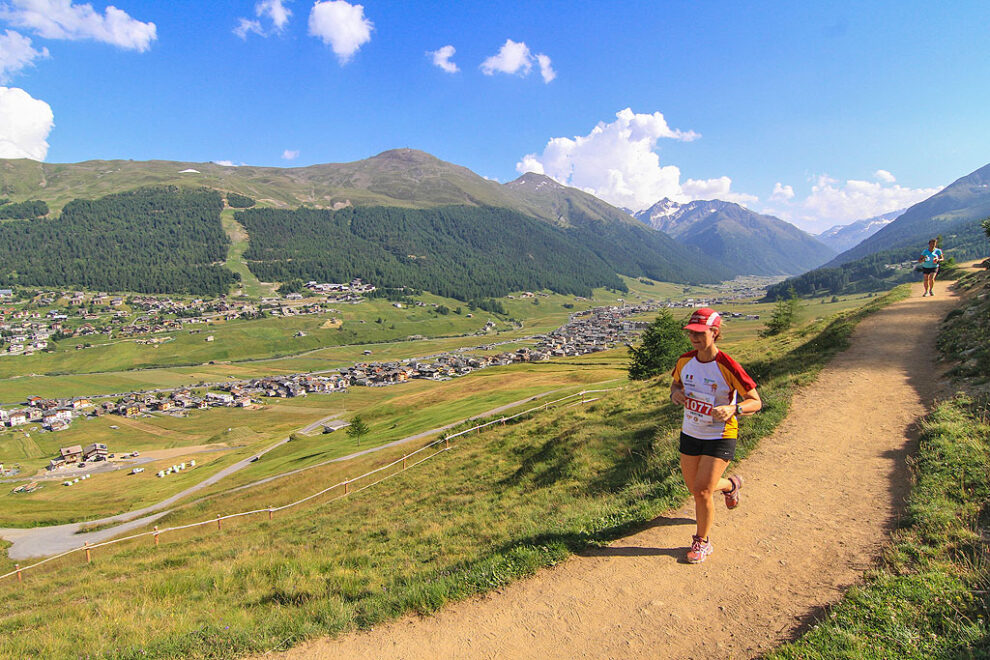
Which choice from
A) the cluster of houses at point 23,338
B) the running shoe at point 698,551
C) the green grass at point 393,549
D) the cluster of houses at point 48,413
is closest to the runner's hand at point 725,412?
the running shoe at point 698,551

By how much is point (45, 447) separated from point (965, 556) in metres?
144

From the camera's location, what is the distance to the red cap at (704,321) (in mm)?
6684

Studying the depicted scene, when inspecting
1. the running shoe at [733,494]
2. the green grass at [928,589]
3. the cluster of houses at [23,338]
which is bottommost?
the green grass at [928,589]

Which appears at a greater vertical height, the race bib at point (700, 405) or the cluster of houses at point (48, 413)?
the race bib at point (700, 405)

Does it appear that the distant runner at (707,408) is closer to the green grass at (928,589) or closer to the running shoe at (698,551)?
the running shoe at (698,551)

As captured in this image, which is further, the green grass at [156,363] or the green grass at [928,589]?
the green grass at [156,363]

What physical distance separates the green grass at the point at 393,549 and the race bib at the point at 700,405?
2983mm

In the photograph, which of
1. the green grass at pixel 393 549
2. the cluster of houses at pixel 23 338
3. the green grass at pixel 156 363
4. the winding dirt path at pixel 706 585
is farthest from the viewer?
the cluster of houses at pixel 23 338

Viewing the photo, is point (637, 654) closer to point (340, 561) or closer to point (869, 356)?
point (340, 561)

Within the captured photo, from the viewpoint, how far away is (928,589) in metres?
5.24

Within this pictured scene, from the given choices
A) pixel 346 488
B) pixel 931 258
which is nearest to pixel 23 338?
pixel 346 488

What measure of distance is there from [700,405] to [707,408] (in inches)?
5.9

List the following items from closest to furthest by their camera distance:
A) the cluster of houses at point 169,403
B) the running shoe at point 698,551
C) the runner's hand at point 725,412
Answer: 1. the runner's hand at point 725,412
2. the running shoe at point 698,551
3. the cluster of houses at point 169,403

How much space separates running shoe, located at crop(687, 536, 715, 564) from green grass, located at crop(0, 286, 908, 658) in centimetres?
148
